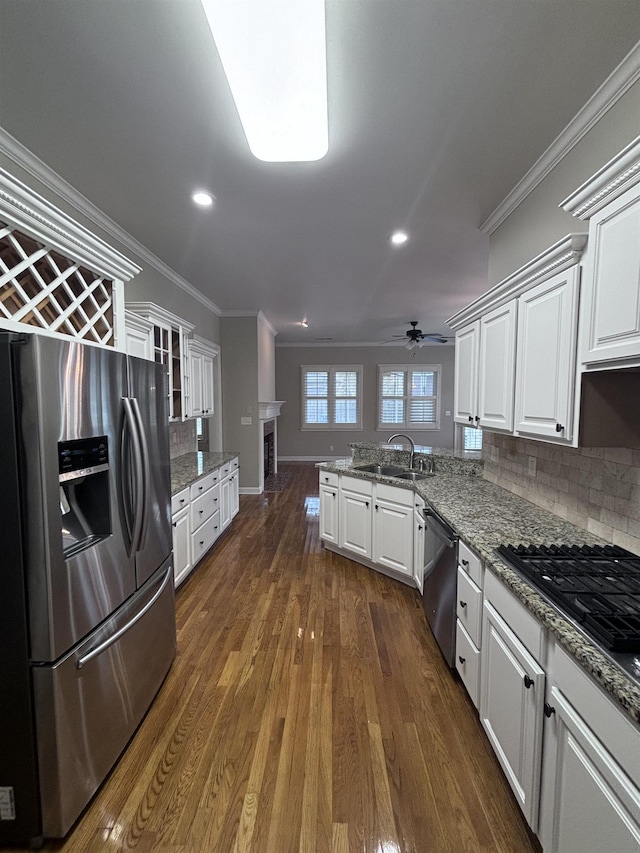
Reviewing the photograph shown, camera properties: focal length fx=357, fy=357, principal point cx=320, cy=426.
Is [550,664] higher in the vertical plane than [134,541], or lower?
lower

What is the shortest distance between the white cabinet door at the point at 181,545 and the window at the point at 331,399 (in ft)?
20.4

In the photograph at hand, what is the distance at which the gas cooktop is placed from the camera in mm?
1008

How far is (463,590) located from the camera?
6.11 ft

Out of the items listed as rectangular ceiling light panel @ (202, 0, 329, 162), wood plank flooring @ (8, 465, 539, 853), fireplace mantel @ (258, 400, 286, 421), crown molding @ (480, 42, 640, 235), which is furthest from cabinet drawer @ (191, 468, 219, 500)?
crown molding @ (480, 42, 640, 235)

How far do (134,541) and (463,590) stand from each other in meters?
1.64

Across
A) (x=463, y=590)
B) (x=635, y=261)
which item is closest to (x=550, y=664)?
(x=463, y=590)

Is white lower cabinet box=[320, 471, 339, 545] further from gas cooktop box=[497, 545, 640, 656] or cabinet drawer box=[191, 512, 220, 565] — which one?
gas cooktop box=[497, 545, 640, 656]

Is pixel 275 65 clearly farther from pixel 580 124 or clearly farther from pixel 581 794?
pixel 581 794

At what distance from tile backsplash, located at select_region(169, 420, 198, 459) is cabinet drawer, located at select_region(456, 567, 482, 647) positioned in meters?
3.30

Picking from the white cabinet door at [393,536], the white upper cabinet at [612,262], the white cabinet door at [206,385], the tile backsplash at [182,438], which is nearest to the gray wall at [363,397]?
the white cabinet door at [206,385]

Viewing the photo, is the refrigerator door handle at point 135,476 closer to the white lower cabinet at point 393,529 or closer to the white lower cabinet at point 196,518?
the white lower cabinet at point 196,518

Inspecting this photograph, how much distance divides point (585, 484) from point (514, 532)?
1.46 feet

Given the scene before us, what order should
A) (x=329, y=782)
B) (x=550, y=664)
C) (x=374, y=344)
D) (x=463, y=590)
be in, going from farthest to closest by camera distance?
(x=374, y=344)
(x=463, y=590)
(x=329, y=782)
(x=550, y=664)

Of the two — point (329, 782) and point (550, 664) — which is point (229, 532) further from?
point (550, 664)
